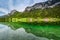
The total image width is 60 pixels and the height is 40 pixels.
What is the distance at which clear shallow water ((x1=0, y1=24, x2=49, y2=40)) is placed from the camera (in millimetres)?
1885

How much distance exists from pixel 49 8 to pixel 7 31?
705 mm

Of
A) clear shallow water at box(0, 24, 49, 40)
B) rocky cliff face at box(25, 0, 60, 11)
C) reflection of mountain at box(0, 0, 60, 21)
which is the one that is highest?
rocky cliff face at box(25, 0, 60, 11)

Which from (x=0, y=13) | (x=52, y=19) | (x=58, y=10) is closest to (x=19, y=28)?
(x=0, y=13)

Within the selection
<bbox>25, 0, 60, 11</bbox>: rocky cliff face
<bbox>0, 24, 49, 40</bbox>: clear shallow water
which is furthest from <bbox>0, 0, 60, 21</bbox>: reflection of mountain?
<bbox>0, 24, 49, 40</bbox>: clear shallow water

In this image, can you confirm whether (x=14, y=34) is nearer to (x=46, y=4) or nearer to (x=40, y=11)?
(x=40, y=11)

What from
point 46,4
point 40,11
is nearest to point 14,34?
point 40,11

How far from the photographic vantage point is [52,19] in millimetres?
1943

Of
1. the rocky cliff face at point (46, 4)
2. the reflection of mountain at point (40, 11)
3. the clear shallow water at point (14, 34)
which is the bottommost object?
the clear shallow water at point (14, 34)

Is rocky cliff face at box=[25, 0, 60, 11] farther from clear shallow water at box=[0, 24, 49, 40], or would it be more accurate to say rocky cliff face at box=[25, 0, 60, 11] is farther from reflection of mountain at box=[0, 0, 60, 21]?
clear shallow water at box=[0, 24, 49, 40]

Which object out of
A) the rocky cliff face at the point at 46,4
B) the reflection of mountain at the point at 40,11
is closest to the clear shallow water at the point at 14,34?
the reflection of mountain at the point at 40,11

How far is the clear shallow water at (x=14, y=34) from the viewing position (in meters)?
1.88

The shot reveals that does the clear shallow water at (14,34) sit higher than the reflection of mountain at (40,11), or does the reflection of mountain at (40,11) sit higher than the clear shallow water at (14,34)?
the reflection of mountain at (40,11)

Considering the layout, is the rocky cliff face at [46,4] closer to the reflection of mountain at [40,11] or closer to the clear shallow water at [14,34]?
the reflection of mountain at [40,11]

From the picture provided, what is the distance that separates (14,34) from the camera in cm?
190
